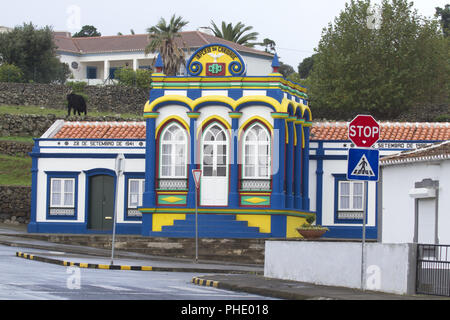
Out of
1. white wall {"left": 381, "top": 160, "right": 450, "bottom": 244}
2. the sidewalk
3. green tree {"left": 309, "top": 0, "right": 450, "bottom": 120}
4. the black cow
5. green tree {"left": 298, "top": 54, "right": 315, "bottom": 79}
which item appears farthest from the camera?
green tree {"left": 298, "top": 54, "right": 315, "bottom": 79}

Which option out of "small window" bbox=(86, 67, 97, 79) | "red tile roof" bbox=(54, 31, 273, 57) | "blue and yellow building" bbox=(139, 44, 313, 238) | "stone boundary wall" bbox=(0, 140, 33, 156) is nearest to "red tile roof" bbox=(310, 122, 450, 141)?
"blue and yellow building" bbox=(139, 44, 313, 238)

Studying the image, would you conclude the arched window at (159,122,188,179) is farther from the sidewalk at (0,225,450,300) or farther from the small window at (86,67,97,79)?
the small window at (86,67,97,79)

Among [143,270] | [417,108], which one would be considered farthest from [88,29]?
[143,270]

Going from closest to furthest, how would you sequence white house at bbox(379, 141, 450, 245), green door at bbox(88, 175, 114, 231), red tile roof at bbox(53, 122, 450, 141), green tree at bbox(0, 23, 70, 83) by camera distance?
white house at bbox(379, 141, 450, 245)
red tile roof at bbox(53, 122, 450, 141)
green door at bbox(88, 175, 114, 231)
green tree at bbox(0, 23, 70, 83)

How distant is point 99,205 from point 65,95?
29.3m

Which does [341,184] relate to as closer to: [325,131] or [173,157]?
[325,131]

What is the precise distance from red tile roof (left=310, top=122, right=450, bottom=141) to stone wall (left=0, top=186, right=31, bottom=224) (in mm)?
13266

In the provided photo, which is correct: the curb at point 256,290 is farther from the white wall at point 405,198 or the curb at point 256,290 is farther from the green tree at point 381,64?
the green tree at point 381,64

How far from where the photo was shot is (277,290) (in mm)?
19797

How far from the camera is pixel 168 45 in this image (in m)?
69.3

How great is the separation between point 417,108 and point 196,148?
32661mm

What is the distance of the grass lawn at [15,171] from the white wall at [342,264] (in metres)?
23.6

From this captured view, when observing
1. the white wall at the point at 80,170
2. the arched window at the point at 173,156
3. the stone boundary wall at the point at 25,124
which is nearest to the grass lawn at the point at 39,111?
the stone boundary wall at the point at 25,124

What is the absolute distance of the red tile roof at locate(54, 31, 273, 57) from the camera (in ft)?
272
